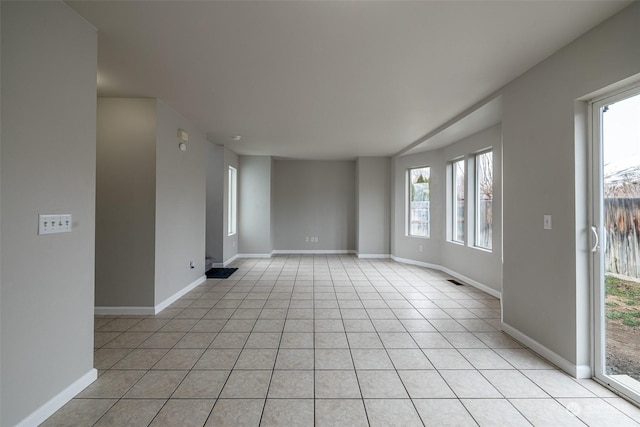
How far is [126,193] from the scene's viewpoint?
364 centimetres

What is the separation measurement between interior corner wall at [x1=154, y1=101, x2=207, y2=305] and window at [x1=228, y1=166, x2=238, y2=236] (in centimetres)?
222

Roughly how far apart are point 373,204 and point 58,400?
6.76 m

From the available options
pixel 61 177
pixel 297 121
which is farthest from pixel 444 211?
pixel 61 177

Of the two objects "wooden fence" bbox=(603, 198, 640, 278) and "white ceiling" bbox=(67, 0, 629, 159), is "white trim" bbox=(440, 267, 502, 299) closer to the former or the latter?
"wooden fence" bbox=(603, 198, 640, 278)

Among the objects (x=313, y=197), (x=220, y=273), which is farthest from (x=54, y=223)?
(x=313, y=197)

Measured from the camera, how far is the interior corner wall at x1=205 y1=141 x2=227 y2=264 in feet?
21.5

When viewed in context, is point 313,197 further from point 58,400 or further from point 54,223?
point 58,400

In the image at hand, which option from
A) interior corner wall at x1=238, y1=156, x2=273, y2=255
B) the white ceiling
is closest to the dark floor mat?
interior corner wall at x1=238, y1=156, x2=273, y2=255

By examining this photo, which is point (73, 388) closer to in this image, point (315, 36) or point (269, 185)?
point (315, 36)

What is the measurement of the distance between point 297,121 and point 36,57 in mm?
3190

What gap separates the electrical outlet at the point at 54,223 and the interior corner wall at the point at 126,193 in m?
1.63

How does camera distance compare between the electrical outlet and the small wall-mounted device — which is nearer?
the electrical outlet

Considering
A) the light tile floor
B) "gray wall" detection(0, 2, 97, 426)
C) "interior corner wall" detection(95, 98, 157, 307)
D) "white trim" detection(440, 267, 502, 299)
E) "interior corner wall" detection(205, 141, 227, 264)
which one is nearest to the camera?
"gray wall" detection(0, 2, 97, 426)

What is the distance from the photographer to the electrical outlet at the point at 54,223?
1.86 m
